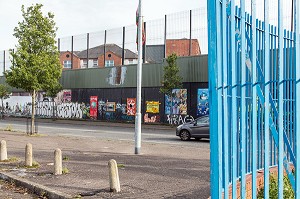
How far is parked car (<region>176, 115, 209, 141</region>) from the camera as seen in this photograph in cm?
2144

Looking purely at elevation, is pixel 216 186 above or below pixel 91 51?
below

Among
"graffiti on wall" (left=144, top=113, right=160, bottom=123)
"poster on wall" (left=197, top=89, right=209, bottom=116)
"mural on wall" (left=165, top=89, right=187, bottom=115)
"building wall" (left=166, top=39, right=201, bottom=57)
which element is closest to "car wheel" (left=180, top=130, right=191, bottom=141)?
"poster on wall" (left=197, top=89, right=209, bottom=116)

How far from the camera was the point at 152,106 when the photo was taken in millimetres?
38625

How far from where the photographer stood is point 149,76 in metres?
39.3

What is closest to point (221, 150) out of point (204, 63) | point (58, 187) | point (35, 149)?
point (58, 187)

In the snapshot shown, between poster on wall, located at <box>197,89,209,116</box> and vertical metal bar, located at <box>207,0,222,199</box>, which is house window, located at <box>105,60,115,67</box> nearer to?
poster on wall, located at <box>197,89,209,116</box>

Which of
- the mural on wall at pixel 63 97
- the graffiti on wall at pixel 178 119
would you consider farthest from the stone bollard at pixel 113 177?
the mural on wall at pixel 63 97

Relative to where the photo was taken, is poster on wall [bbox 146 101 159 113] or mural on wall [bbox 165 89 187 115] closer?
mural on wall [bbox 165 89 187 115]

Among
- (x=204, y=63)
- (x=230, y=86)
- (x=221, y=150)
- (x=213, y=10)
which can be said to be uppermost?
(x=204, y=63)

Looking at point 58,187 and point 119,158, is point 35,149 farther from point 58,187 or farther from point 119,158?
point 58,187

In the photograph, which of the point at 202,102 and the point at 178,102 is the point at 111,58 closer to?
the point at 178,102

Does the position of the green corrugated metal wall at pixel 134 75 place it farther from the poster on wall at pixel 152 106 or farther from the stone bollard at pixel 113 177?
the stone bollard at pixel 113 177

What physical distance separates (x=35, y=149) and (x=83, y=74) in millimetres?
30832

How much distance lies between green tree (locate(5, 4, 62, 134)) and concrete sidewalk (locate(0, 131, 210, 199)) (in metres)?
8.27
